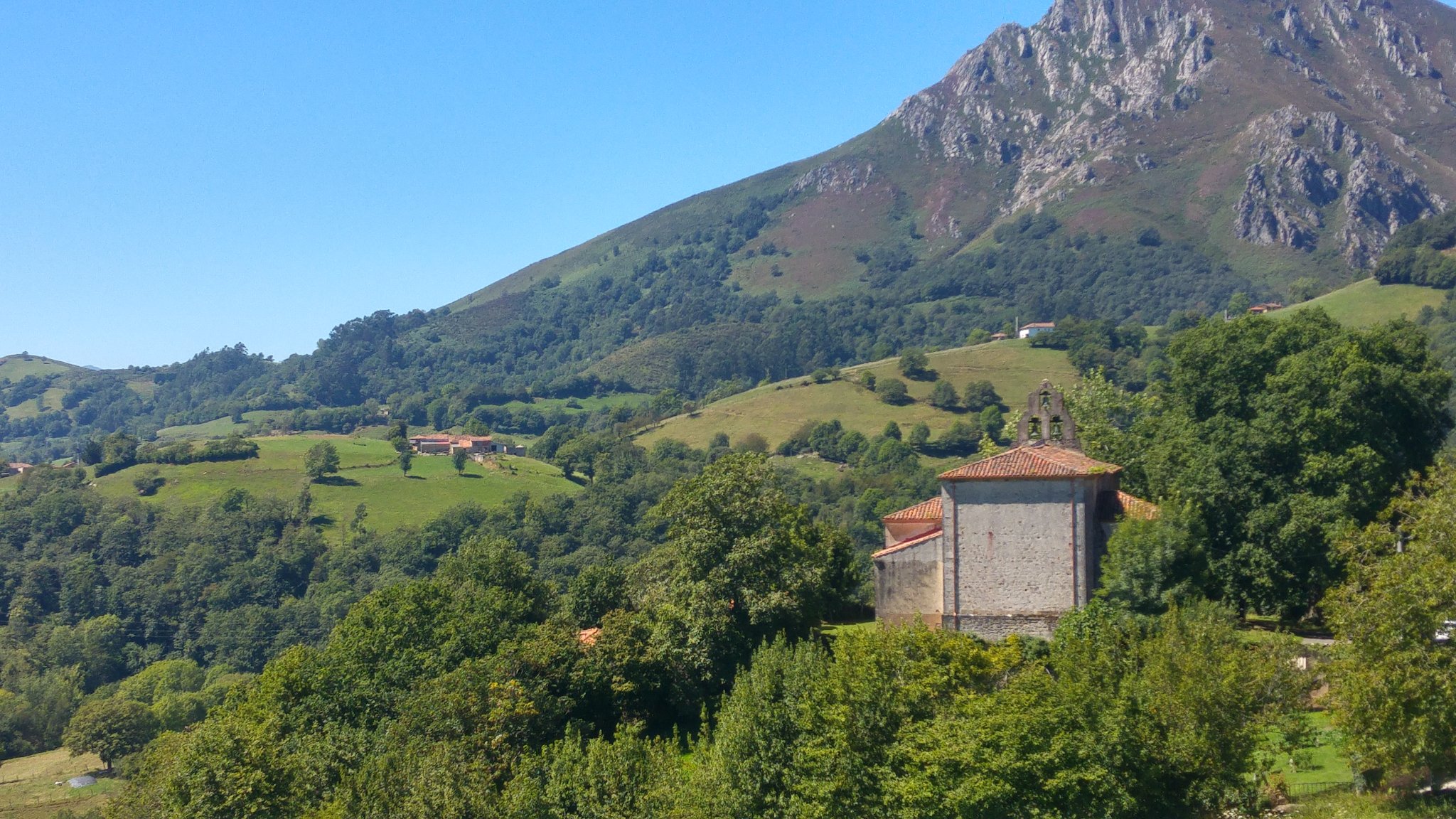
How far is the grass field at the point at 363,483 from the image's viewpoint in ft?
442

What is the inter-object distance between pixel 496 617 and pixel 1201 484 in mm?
22764

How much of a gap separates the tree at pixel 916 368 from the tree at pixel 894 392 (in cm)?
457

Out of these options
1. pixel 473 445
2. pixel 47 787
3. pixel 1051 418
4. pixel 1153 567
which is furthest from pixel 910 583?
pixel 473 445

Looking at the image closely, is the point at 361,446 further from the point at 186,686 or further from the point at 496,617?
the point at 496,617

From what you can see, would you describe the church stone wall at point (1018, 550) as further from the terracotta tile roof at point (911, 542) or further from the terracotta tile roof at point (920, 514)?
the terracotta tile roof at point (920, 514)

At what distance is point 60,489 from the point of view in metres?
137

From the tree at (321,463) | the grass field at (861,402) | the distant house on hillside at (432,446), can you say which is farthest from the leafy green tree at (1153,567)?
the distant house on hillside at (432,446)

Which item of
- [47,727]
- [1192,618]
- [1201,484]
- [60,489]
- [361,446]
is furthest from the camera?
[361,446]

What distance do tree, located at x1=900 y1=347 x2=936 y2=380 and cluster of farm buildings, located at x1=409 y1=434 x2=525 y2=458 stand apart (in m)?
56.3

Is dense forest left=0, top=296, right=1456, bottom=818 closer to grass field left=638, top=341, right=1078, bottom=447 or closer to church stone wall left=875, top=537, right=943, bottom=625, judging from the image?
church stone wall left=875, top=537, right=943, bottom=625

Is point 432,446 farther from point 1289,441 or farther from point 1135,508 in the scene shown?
point 1289,441

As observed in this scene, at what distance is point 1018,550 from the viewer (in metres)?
36.2

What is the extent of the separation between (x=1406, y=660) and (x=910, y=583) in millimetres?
16476

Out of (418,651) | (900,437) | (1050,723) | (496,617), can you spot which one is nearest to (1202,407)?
(1050,723)
